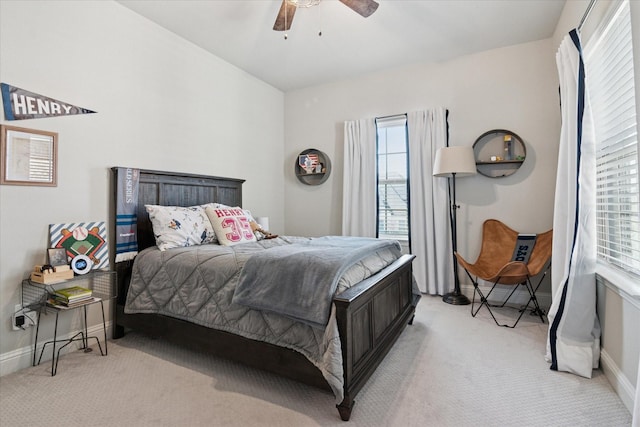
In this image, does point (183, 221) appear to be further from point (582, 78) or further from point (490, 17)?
point (490, 17)

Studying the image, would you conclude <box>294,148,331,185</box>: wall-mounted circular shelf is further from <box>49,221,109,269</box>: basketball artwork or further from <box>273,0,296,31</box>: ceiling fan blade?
<box>49,221,109,269</box>: basketball artwork

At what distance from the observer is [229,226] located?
2.90 meters

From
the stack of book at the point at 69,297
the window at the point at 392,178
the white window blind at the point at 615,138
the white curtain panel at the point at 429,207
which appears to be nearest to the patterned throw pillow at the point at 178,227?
the stack of book at the point at 69,297

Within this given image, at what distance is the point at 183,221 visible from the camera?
2.70 m

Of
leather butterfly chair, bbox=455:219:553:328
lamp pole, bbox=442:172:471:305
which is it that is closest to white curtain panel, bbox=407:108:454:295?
lamp pole, bbox=442:172:471:305

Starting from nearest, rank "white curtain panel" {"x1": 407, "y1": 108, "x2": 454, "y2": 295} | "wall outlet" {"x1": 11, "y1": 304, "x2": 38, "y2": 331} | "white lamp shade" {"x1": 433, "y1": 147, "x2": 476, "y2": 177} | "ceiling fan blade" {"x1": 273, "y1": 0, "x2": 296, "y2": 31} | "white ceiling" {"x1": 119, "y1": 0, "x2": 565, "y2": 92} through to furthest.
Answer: "wall outlet" {"x1": 11, "y1": 304, "x2": 38, "y2": 331} < "ceiling fan blade" {"x1": 273, "y1": 0, "x2": 296, "y2": 31} < "white ceiling" {"x1": 119, "y1": 0, "x2": 565, "y2": 92} < "white lamp shade" {"x1": 433, "y1": 147, "x2": 476, "y2": 177} < "white curtain panel" {"x1": 407, "y1": 108, "x2": 454, "y2": 295}

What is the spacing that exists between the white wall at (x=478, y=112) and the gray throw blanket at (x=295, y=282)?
2.39 metres

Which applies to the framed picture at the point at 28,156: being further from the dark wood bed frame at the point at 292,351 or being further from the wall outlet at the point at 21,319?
the wall outlet at the point at 21,319

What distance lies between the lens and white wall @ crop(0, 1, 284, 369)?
82.7 inches

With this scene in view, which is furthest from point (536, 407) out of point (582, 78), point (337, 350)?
point (582, 78)

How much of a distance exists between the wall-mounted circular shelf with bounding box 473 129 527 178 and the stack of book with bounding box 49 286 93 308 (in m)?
3.80

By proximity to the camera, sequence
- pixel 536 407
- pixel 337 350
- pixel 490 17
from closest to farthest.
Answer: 1. pixel 337 350
2. pixel 536 407
3. pixel 490 17

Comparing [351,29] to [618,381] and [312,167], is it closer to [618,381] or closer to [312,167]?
[312,167]

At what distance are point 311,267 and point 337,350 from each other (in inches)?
16.9
